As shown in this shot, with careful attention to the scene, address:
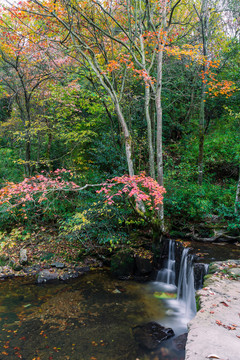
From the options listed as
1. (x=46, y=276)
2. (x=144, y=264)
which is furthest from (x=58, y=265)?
(x=144, y=264)

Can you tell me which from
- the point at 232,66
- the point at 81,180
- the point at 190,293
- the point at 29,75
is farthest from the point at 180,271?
the point at 232,66

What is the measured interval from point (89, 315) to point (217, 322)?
11.8 feet

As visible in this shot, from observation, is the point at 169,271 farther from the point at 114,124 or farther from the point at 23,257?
the point at 114,124

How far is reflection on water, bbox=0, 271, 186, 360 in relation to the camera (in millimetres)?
4531

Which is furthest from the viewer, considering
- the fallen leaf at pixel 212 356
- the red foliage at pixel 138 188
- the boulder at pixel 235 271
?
the red foliage at pixel 138 188

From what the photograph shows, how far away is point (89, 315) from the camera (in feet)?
19.0

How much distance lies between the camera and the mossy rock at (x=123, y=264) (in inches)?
313

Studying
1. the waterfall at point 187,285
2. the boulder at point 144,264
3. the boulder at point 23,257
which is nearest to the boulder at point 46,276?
the boulder at point 23,257

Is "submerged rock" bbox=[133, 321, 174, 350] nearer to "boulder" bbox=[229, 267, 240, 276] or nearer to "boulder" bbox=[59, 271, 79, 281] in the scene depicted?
"boulder" bbox=[229, 267, 240, 276]

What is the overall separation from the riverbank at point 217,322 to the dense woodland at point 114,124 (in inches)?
104

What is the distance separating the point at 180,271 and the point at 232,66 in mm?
12065

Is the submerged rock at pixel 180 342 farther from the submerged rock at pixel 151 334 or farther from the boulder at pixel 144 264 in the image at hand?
the boulder at pixel 144 264

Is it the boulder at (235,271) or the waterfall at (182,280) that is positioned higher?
the boulder at (235,271)

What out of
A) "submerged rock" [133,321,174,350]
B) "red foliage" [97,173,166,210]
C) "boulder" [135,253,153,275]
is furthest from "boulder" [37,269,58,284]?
"submerged rock" [133,321,174,350]
